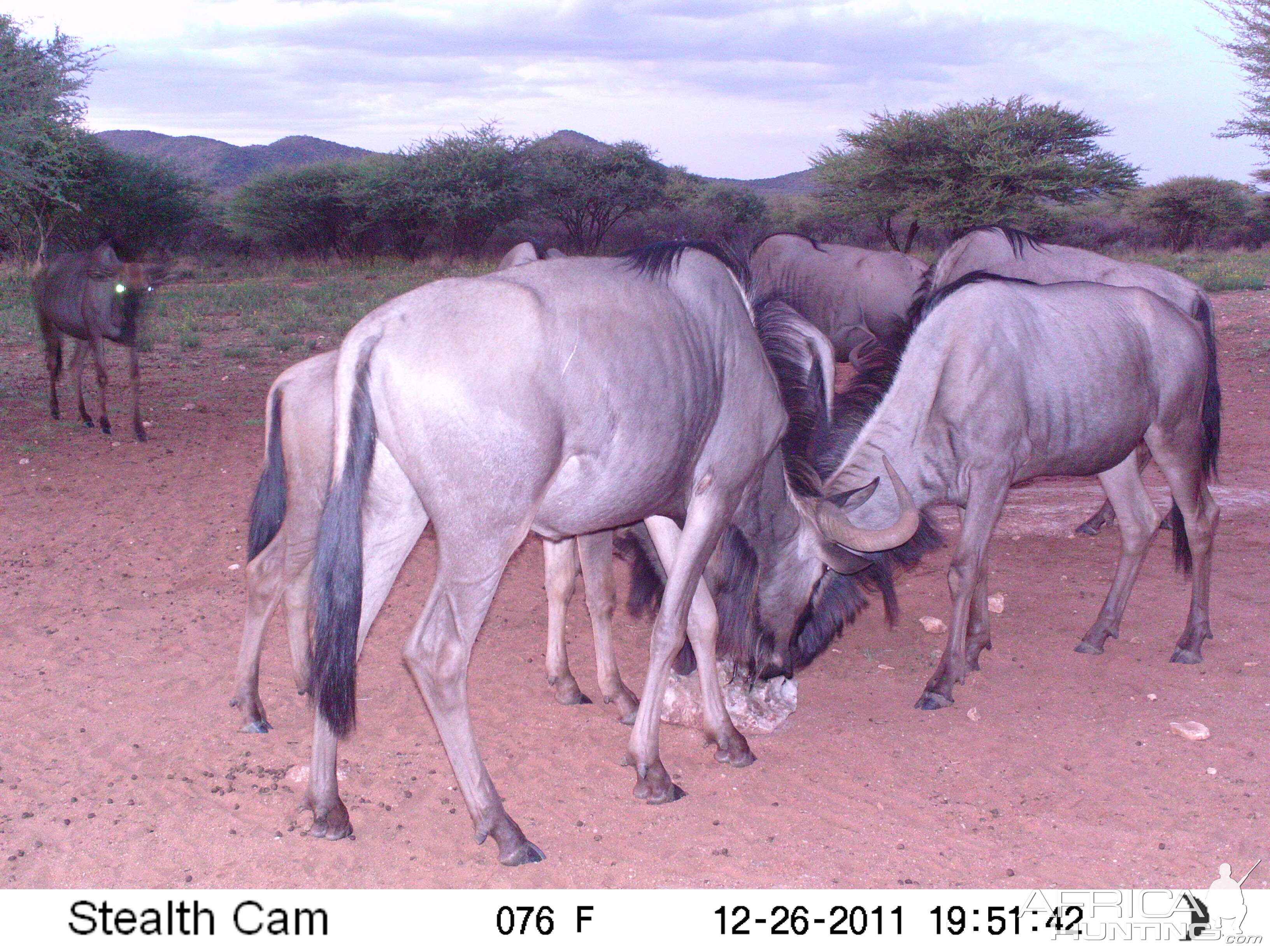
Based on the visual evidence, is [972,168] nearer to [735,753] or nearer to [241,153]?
[735,753]

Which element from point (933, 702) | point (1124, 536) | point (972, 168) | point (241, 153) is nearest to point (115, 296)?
point (933, 702)

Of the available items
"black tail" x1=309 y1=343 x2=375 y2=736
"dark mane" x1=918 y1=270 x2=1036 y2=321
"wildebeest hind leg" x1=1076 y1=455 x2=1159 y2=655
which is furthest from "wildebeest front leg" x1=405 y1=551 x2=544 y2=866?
"wildebeest hind leg" x1=1076 y1=455 x2=1159 y2=655

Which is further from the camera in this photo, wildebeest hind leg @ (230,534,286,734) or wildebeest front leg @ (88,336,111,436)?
wildebeest front leg @ (88,336,111,436)

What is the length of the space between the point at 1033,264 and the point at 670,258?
4.27 metres

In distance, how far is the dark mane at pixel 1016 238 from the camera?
22.2 feet

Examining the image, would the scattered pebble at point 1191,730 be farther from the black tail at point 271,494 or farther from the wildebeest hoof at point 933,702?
the black tail at point 271,494

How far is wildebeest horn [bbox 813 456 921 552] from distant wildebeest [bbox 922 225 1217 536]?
308 centimetres

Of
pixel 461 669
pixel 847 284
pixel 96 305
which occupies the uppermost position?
pixel 847 284

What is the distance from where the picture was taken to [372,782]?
3.62 metres

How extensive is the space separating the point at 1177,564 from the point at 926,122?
23.5 metres

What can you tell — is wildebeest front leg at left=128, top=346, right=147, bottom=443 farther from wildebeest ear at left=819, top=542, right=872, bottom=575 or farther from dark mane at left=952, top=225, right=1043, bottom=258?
wildebeest ear at left=819, top=542, right=872, bottom=575

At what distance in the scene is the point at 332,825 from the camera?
3229mm

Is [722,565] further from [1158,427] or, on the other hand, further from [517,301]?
[1158,427]

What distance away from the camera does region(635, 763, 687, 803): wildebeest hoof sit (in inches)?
139
